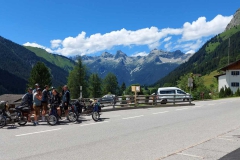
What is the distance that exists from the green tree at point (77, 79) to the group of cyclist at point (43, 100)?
197 feet

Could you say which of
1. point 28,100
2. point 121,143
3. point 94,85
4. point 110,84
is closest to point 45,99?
point 28,100

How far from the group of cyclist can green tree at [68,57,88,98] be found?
59.9 metres

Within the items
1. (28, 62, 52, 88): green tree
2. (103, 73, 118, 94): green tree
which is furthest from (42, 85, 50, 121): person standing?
(103, 73, 118, 94): green tree

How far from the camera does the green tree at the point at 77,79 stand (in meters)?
74.9

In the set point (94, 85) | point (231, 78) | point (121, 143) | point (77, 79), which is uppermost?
point (77, 79)

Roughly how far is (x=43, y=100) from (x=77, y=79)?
61.6 meters

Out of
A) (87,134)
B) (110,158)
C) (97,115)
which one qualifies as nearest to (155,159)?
(110,158)

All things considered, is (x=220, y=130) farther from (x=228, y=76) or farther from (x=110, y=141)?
(x=228, y=76)

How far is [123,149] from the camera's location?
26.6ft

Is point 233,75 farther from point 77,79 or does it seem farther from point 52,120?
point 52,120

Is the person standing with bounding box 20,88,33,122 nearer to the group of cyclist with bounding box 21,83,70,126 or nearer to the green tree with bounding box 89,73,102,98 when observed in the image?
the group of cyclist with bounding box 21,83,70,126

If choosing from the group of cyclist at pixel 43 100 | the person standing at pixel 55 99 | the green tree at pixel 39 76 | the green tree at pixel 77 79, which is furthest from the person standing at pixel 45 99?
the green tree at pixel 39 76

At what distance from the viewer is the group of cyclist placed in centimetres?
1423

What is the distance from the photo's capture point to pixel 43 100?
14.6 meters
